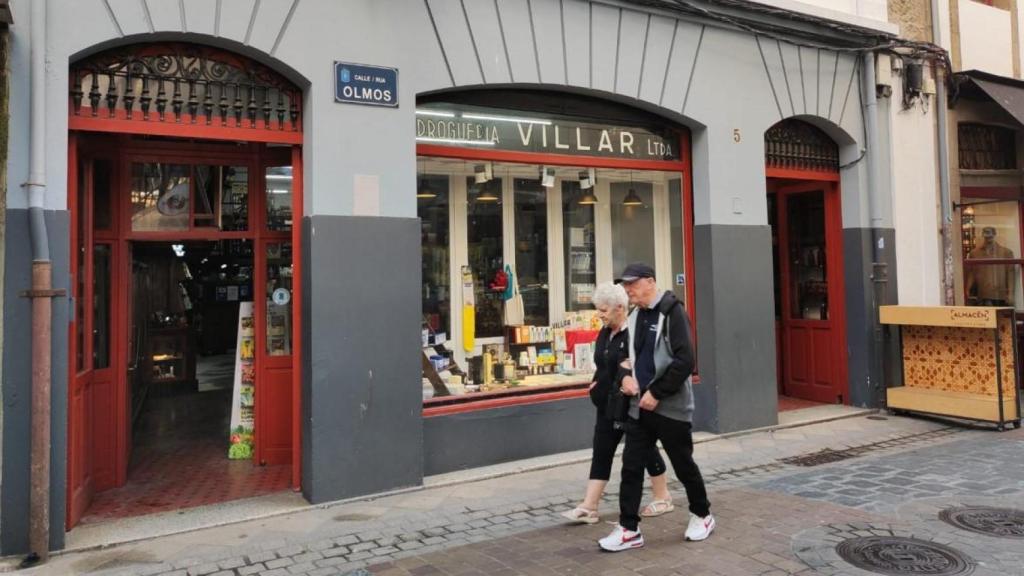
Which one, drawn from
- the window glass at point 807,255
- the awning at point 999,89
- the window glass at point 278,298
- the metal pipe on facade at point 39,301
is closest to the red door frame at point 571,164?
the window glass at point 278,298

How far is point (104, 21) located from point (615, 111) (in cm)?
505

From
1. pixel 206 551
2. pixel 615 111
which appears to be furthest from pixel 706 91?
pixel 206 551

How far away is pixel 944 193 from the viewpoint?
10.2m

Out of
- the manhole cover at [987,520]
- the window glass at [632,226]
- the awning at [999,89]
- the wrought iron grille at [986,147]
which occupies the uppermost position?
the awning at [999,89]

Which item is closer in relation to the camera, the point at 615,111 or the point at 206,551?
the point at 206,551

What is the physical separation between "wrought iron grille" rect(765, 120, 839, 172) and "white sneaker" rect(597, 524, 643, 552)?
6.03 metres

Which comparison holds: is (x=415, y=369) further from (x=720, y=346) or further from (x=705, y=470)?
(x=720, y=346)

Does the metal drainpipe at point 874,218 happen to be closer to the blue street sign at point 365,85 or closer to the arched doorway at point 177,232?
the blue street sign at point 365,85

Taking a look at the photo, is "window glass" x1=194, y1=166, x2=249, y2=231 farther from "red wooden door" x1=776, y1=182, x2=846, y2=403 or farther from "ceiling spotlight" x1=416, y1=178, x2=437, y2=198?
"red wooden door" x1=776, y1=182, x2=846, y2=403

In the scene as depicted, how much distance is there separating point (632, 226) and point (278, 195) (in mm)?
4146

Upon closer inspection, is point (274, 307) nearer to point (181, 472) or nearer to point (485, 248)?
point (181, 472)

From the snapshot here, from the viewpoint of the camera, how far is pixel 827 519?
5.29 m

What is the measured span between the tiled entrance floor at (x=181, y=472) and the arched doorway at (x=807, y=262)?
23.0 feet

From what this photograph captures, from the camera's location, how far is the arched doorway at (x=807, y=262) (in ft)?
31.1
